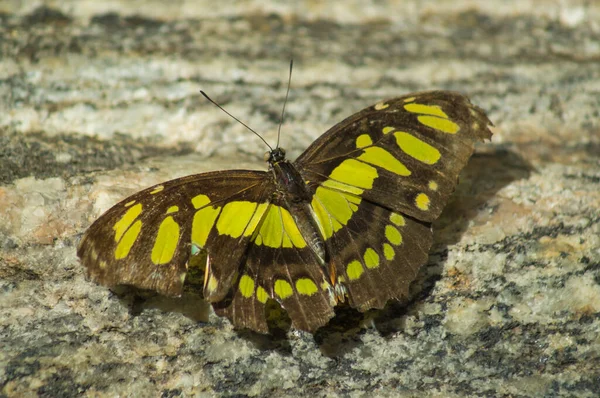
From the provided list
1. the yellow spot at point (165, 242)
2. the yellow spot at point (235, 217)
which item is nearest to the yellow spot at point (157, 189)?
the yellow spot at point (165, 242)

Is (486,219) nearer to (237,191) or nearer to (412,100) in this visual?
(412,100)

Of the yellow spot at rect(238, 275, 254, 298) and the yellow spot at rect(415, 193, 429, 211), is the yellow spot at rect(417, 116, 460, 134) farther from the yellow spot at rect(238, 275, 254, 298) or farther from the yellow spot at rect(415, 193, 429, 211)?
the yellow spot at rect(238, 275, 254, 298)

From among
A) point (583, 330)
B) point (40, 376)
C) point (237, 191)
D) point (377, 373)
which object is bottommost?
point (40, 376)

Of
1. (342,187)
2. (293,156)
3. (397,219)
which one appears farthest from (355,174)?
(293,156)

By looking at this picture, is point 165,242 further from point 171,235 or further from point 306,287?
point 306,287

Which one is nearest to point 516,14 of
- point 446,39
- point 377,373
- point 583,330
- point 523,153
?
point 446,39

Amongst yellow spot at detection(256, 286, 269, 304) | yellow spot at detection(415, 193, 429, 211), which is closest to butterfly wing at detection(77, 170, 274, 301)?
yellow spot at detection(256, 286, 269, 304)

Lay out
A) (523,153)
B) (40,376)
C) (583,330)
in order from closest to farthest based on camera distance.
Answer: (40,376)
(583,330)
(523,153)
